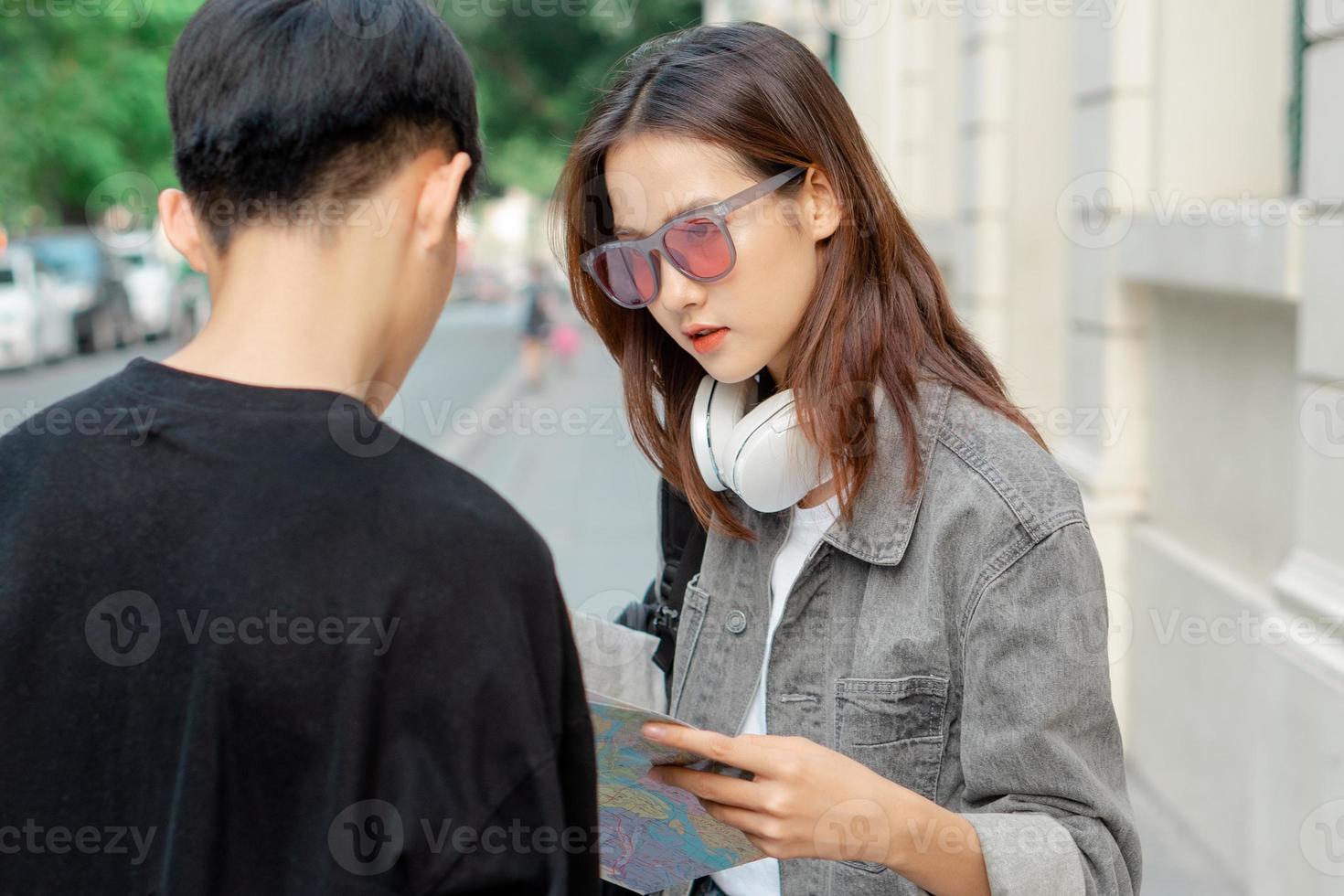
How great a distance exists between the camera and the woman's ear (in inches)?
72.1

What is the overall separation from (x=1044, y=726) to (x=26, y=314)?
20132 mm

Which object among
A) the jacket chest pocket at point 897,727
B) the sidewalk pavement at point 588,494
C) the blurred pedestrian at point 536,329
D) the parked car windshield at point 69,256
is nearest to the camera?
the jacket chest pocket at point 897,727

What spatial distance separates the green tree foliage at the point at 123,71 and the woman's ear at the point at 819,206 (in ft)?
59.7

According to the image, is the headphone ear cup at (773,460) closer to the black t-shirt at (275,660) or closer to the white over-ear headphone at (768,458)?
the white over-ear headphone at (768,458)

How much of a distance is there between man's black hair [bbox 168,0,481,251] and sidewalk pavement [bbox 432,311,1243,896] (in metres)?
1.25

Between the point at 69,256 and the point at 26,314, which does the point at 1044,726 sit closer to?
the point at 26,314

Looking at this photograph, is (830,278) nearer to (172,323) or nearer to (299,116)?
(299,116)

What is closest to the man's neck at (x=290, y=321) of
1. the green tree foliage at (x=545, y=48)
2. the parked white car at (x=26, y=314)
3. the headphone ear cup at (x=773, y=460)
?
the headphone ear cup at (x=773, y=460)

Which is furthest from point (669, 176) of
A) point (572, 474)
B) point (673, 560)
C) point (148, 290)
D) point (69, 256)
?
point (148, 290)

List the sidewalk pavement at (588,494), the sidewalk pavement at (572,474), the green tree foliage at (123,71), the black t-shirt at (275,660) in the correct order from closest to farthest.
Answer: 1. the black t-shirt at (275,660)
2. the sidewalk pavement at (588,494)
3. the sidewalk pavement at (572,474)
4. the green tree foliage at (123,71)

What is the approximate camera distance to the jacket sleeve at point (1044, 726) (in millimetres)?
1504

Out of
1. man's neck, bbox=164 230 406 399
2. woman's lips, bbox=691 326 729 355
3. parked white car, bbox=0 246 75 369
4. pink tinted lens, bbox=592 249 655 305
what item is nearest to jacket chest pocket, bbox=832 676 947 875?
woman's lips, bbox=691 326 729 355

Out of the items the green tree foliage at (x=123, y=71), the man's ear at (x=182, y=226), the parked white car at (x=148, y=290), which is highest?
the green tree foliage at (x=123, y=71)

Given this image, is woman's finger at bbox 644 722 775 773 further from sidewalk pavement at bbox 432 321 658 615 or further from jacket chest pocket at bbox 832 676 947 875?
sidewalk pavement at bbox 432 321 658 615
